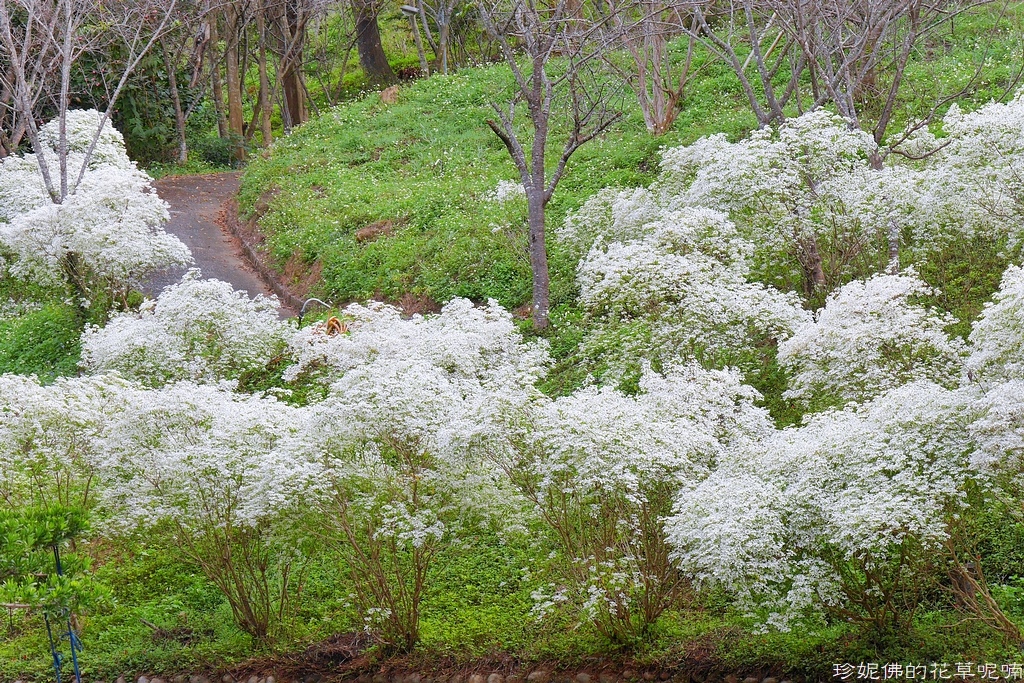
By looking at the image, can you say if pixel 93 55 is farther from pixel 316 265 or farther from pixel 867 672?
pixel 867 672

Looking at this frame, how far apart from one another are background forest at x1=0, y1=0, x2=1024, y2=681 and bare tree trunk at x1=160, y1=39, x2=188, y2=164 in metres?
10.8

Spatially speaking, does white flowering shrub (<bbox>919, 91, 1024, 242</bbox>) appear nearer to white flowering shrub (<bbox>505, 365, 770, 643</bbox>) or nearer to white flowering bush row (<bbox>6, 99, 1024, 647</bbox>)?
white flowering bush row (<bbox>6, 99, 1024, 647</bbox>)

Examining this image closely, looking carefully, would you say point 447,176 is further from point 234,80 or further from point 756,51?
point 234,80

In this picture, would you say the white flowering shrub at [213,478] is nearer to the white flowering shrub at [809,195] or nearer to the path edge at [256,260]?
the white flowering shrub at [809,195]

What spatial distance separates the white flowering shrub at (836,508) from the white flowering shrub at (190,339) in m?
8.05

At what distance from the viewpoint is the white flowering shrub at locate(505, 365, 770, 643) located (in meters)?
8.11

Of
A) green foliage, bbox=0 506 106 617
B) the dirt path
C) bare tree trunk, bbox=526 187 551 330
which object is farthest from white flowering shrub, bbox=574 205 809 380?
the dirt path

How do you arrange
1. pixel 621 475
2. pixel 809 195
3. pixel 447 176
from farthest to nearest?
pixel 447 176 < pixel 809 195 < pixel 621 475

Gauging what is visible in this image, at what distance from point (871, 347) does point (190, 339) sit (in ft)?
29.9

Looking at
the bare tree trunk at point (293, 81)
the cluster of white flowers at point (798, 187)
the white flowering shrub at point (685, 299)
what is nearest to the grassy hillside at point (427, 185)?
the bare tree trunk at point (293, 81)

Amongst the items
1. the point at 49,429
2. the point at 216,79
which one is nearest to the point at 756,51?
the point at 49,429

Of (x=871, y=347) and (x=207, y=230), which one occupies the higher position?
(x=207, y=230)

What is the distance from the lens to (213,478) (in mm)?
9227

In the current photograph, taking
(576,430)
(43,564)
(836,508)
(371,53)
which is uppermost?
(371,53)
